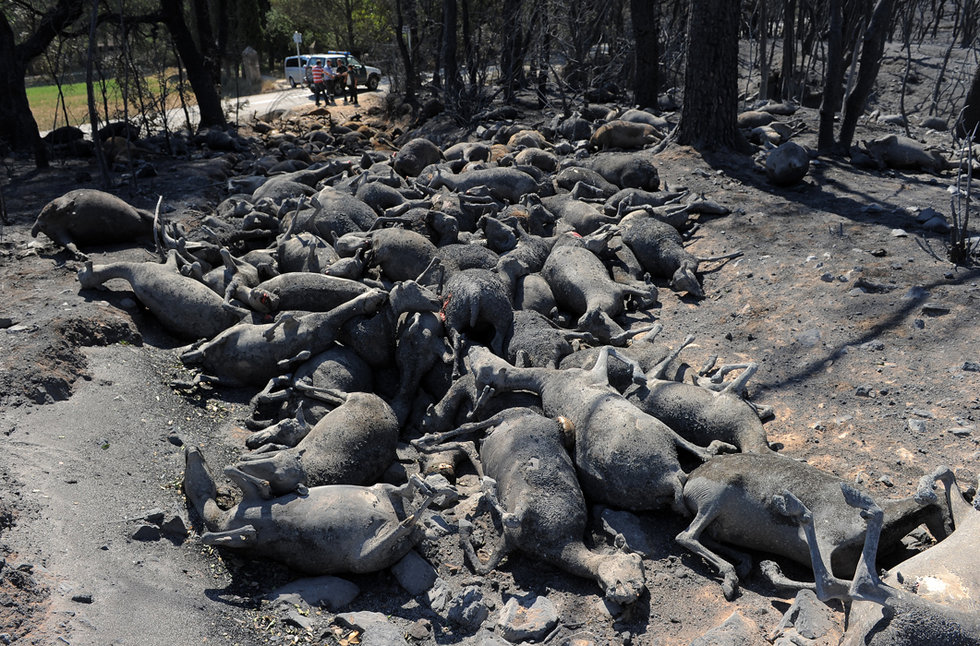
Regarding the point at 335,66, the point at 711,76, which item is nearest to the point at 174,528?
the point at 711,76

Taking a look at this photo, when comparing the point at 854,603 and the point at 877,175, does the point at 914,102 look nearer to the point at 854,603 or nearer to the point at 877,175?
the point at 877,175

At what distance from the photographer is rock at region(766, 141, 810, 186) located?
8781 mm

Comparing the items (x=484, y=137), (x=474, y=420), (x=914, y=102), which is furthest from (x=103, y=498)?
(x=914, y=102)

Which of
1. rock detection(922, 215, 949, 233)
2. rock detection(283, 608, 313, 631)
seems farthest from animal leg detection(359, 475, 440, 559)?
rock detection(922, 215, 949, 233)

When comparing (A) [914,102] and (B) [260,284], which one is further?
(A) [914,102]

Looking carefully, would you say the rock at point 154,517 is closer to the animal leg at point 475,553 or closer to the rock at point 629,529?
the animal leg at point 475,553

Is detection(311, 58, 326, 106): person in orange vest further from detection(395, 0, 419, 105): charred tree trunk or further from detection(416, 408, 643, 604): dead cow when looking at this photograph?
detection(416, 408, 643, 604): dead cow

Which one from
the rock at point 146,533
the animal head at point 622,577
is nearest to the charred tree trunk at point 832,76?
the animal head at point 622,577

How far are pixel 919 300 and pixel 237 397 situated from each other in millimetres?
5728

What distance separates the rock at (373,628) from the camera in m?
3.61

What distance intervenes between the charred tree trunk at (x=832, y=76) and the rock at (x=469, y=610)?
29.1ft

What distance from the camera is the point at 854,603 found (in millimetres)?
3258

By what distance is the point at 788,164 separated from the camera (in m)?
8.79

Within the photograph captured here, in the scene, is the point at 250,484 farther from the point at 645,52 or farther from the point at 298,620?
the point at 645,52
